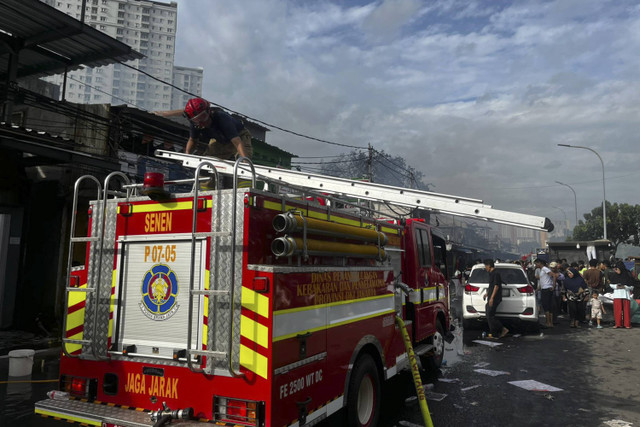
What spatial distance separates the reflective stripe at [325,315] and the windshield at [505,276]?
7.85m

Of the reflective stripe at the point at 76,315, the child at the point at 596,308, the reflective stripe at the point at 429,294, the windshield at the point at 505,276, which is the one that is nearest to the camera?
the reflective stripe at the point at 76,315

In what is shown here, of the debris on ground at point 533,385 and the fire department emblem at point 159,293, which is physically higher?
the fire department emblem at point 159,293

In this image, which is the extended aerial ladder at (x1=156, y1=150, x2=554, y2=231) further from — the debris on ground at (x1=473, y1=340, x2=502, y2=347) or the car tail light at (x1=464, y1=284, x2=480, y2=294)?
the car tail light at (x1=464, y1=284, x2=480, y2=294)

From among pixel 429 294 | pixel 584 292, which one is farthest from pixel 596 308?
pixel 429 294

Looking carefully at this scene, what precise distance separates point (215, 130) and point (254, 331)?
3.93 meters

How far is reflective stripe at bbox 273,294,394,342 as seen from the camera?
11.4ft

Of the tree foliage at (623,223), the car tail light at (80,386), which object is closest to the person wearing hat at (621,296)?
the car tail light at (80,386)

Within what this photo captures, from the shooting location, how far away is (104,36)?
12.6 metres

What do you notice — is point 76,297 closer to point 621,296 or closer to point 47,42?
point 47,42

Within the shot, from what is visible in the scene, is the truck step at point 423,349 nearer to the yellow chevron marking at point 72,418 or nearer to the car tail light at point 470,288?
the yellow chevron marking at point 72,418

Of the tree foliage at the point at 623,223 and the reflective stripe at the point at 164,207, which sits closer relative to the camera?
the reflective stripe at the point at 164,207

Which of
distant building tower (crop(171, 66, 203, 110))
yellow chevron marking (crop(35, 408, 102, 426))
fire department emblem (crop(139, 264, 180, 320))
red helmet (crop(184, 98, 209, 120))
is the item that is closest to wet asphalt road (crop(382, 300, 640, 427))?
fire department emblem (crop(139, 264, 180, 320))

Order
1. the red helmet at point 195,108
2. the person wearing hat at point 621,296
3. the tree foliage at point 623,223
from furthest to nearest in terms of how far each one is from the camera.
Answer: the tree foliage at point 623,223
the person wearing hat at point 621,296
the red helmet at point 195,108

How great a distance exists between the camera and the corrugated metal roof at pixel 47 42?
35.5 feet
